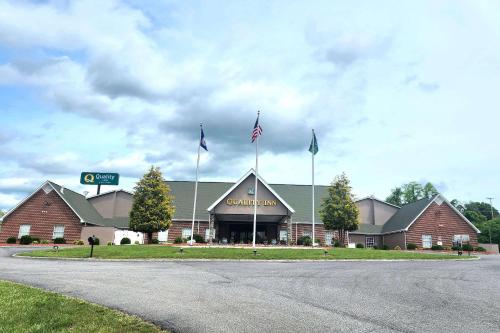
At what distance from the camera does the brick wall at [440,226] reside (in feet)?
153

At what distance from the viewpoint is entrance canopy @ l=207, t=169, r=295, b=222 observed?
1663 inches

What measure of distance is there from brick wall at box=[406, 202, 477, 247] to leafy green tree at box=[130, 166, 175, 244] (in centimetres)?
2769

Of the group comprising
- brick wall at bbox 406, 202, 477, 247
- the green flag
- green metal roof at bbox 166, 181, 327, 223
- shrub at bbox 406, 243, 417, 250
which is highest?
the green flag

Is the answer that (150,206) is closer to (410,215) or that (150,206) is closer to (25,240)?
(25,240)

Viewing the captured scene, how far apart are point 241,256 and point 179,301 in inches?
631

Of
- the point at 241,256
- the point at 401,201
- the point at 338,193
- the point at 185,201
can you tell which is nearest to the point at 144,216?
the point at 185,201

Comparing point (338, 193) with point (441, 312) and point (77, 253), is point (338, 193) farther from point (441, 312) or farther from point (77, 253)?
point (441, 312)

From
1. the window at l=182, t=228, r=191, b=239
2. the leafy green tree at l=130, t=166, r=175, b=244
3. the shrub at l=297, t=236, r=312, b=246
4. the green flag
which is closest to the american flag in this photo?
the green flag

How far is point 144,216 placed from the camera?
39031mm

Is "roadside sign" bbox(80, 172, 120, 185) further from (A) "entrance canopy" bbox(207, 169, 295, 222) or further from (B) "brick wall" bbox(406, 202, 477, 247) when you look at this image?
(B) "brick wall" bbox(406, 202, 477, 247)

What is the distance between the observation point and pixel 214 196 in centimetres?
5134

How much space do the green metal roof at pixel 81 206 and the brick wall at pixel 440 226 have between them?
3694 cm

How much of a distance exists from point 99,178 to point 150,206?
25221mm

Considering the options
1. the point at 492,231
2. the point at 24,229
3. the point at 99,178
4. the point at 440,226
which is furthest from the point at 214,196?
the point at 492,231
